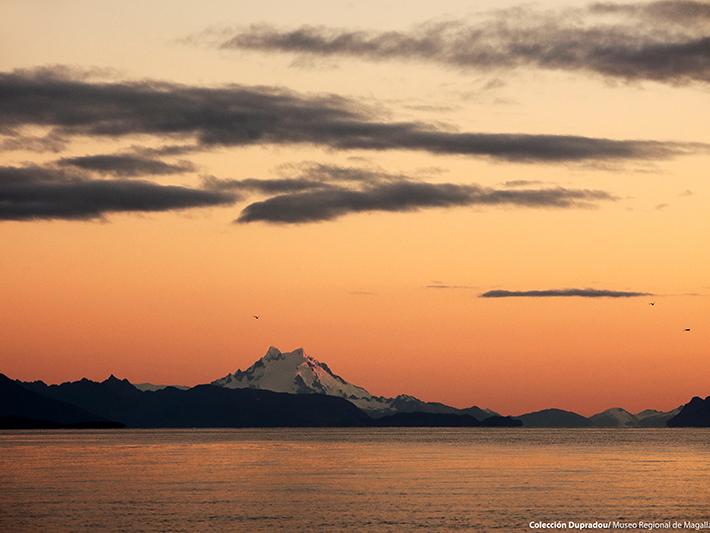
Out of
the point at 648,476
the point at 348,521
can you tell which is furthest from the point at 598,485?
the point at 348,521

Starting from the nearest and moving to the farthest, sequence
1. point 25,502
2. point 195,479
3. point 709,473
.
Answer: point 25,502, point 195,479, point 709,473

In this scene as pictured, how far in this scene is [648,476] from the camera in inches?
6870

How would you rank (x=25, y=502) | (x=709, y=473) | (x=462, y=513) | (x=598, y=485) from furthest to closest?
(x=709, y=473), (x=598, y=485), (x=25, y=502), (x=462, y=513)

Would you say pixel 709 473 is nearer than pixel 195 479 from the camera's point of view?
No

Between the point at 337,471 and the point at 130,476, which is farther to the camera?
the point at 337,471

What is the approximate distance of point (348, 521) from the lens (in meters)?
112

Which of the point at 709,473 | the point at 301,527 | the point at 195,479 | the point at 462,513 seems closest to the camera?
the point at 301,527

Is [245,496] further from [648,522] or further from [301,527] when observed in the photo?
[648,522]

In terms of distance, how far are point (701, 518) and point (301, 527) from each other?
127 ft

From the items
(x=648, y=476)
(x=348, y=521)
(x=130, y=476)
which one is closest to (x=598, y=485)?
(x=648, y=476)

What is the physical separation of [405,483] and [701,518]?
50.2m

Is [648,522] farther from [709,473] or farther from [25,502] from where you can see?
[709,473]

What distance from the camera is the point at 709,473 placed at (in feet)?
611

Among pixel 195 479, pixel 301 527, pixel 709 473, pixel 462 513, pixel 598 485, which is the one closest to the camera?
pixel 301 527
